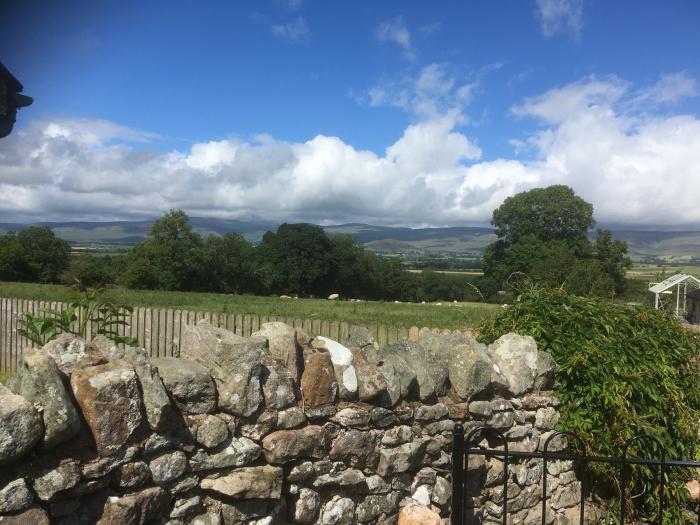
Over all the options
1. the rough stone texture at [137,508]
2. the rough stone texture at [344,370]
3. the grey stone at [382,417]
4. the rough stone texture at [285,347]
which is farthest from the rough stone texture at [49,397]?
the grey stone at [382,417]

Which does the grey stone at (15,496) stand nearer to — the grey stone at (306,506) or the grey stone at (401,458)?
the grey stone at (306,506)

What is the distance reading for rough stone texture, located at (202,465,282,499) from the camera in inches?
107

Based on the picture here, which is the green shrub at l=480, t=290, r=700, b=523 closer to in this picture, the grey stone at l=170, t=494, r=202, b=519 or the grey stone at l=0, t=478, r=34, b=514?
the grey stone at l=170, t=494, r=202, b=519

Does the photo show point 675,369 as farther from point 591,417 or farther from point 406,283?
point 406,283

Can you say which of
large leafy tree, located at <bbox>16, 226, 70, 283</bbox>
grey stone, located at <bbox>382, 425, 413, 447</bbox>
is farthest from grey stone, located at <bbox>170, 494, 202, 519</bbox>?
large leafy tree, located at <bbox>16, 226, 70, 283</bbox>

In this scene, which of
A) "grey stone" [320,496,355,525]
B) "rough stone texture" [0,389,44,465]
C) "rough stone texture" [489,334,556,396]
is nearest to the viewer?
"rough stone texture" [0,389,44,465]

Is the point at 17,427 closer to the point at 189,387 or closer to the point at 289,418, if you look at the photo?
the point at 189,387

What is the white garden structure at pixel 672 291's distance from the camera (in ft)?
21.0

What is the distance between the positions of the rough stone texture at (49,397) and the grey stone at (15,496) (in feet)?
0.51

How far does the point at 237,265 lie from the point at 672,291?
24243 mm

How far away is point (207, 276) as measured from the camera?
1180 inches

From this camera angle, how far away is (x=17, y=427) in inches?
80.3

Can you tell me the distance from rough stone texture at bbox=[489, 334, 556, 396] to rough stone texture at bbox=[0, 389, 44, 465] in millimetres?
3097

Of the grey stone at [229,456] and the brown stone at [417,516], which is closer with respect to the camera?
the grey stone at [229,456]
